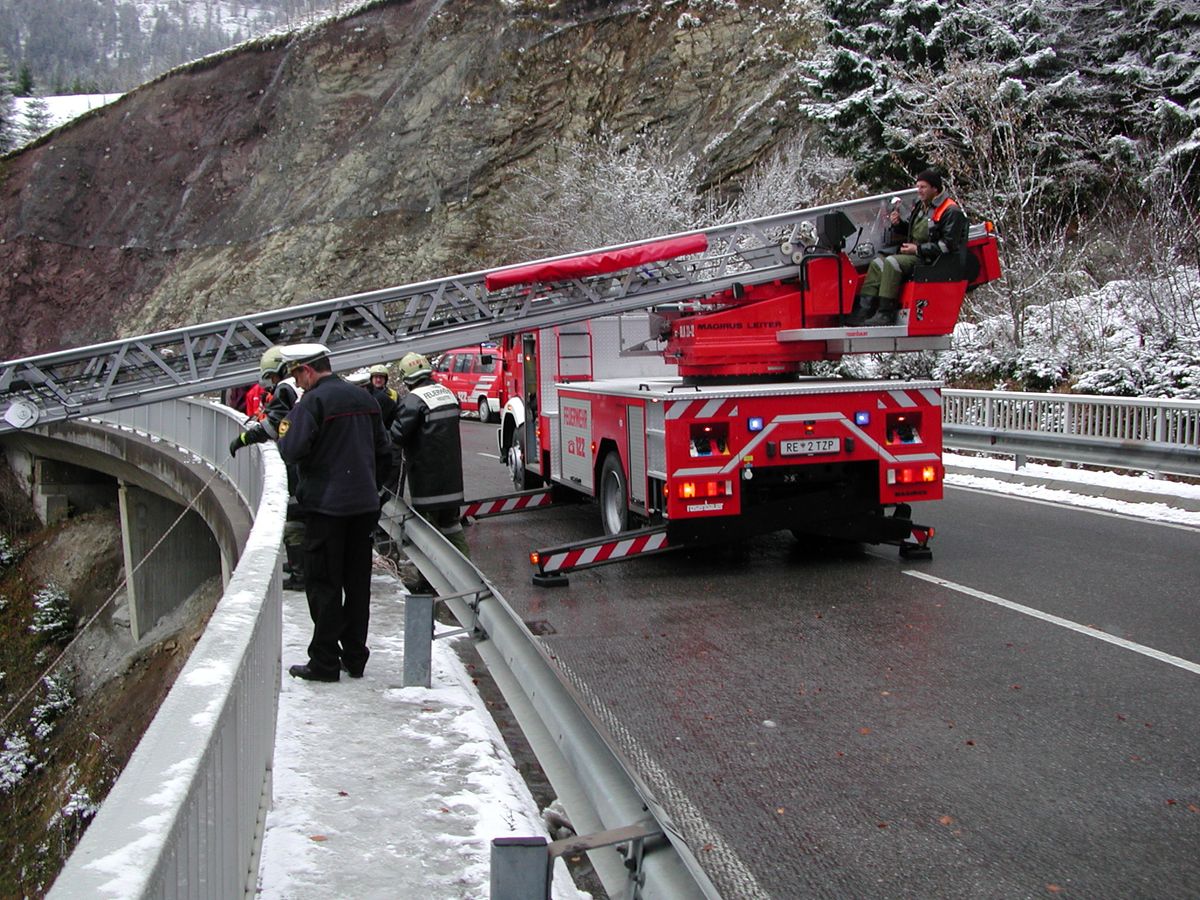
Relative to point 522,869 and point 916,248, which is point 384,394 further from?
point 522,869

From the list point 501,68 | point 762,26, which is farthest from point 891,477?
point 501,68

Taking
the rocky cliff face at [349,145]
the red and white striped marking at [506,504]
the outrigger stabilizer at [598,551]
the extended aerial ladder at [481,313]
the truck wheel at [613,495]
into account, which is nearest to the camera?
the outrigger stabilizer at [598,551]

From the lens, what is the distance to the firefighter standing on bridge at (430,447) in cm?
1060

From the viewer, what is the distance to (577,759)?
4.04 m

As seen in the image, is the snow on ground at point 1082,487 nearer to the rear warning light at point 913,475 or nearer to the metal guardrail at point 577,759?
the rear warning light at point 913,475

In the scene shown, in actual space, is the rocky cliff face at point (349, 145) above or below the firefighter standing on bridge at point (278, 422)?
above

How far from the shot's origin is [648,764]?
219 inches

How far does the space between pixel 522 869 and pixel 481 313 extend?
35.0 feet

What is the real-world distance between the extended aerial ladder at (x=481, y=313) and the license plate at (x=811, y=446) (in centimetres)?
113

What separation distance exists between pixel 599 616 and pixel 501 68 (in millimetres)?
45214

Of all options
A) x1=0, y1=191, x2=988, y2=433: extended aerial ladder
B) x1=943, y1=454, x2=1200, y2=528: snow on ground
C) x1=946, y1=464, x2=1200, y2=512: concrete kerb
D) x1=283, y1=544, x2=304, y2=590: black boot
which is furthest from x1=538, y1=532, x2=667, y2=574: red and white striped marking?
x1=946, y1=464, x2=1200, y2=512: concrete kerb

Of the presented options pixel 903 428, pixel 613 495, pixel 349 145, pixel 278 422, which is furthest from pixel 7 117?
pixel 278 422

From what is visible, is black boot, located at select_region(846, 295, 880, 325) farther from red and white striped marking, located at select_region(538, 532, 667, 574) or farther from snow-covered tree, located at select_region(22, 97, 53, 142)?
snow-covered tree, located at select_region(22, 97, 53, 142)

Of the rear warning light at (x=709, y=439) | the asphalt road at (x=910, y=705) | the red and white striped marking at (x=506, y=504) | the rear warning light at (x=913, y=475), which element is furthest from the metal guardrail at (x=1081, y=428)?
the red and white striped marking at (x=506, y=504)
